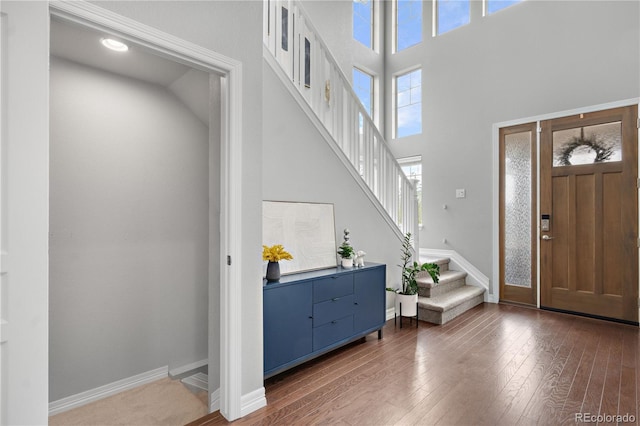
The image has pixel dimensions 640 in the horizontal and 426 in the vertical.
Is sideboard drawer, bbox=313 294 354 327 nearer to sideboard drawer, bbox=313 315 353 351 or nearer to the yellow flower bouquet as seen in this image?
sideboard drawer, bbox=313 315 353 351

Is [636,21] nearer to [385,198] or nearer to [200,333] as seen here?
[385,198]

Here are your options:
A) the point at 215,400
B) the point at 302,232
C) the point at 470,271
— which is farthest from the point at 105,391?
the point at 470,271

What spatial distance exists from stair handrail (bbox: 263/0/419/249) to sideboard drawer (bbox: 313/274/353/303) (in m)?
1.24

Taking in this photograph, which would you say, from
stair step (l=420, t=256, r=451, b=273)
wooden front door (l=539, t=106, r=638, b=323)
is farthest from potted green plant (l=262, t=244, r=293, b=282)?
wooden front door (l=539, t=106, r=638, b=323)

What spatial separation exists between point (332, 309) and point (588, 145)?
11.9 ft

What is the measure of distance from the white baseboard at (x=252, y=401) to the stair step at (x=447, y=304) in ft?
7.45

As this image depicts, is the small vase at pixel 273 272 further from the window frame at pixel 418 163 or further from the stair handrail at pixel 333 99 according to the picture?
the window frame at pixel 418 163

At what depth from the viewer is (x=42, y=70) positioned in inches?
52.3

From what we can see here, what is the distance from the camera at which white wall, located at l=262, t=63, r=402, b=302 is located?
2.76 metres

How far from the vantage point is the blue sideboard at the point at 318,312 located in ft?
7.64

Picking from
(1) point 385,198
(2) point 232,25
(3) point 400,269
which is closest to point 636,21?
(1) point 385,198

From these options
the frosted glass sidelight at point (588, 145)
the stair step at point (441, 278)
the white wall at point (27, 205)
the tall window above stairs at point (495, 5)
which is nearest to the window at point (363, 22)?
the tall window above stairs at point (495, 5)

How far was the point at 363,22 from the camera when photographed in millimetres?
5824

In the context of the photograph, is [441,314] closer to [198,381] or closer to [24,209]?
[198,381]
